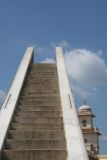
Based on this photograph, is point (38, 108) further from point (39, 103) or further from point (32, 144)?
point (32, 144)

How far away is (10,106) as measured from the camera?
41.6 ft

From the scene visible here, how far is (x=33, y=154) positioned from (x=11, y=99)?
3.80 metres

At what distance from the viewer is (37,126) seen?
Result: 1170cm

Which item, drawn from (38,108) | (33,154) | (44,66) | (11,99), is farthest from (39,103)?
(44,66)

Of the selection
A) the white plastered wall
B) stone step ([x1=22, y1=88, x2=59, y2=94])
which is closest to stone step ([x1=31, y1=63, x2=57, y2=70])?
the white plastered wall

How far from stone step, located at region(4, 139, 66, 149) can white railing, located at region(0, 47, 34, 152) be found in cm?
25

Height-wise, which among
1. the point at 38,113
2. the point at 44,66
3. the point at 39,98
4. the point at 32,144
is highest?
the point at 44,66

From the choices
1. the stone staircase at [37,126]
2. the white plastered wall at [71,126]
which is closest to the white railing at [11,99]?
the stone staircase at [37,126]

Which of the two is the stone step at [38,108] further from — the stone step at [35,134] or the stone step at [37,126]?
the stone step at [35,134]

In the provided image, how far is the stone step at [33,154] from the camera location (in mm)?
9750

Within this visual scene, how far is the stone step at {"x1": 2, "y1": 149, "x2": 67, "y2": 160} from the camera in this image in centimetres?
975

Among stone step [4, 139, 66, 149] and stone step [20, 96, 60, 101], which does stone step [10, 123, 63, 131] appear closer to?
stone step [4, 139, 66, 149]

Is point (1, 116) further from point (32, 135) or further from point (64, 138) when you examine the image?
point (64, 138)

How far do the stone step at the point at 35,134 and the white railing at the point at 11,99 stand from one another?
26 centimetres
